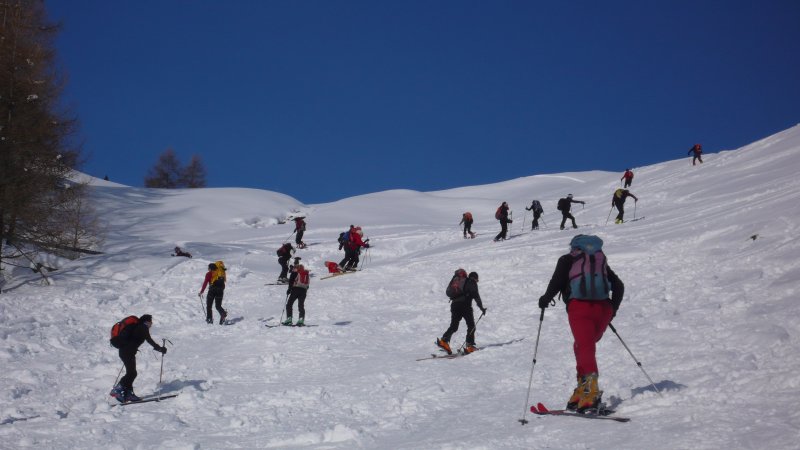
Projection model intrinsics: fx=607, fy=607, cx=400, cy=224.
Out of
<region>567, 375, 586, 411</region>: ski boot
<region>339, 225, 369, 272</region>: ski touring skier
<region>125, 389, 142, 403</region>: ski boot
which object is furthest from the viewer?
<region>339, 225, 369, 272</region>: ski touring skier

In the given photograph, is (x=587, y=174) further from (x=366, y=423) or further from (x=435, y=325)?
(x=366, y=423)

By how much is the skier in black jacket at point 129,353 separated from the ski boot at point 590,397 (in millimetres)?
6428

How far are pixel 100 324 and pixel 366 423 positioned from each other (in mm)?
11354

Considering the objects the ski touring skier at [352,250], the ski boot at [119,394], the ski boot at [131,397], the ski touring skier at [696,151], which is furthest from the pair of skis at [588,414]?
the ski touring skier at [696,151]

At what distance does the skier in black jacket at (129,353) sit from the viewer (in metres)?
8.99

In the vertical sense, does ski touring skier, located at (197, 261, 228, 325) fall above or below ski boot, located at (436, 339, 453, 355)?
above

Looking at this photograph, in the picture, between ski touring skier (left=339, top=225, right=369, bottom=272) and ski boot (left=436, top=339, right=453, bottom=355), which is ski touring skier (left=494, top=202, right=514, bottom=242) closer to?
ski touring skier (left=339, top=225, right=369, bottom=272)

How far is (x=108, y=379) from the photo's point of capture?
1066 centimetres

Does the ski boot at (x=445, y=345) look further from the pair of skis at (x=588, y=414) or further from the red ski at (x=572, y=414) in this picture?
the pair of skis at (x=588, y=414)

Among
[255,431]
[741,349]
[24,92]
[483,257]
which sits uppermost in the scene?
[24,92]

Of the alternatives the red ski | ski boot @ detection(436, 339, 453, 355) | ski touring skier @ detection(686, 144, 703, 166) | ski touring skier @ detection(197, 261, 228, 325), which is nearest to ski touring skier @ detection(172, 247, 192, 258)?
ski touring skier @ detection(197, 261, 228, 325)

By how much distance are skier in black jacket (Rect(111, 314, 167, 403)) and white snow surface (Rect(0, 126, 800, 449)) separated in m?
0.44

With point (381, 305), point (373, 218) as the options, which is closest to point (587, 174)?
point (373, 218)

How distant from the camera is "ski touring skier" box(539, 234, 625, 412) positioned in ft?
19.7
